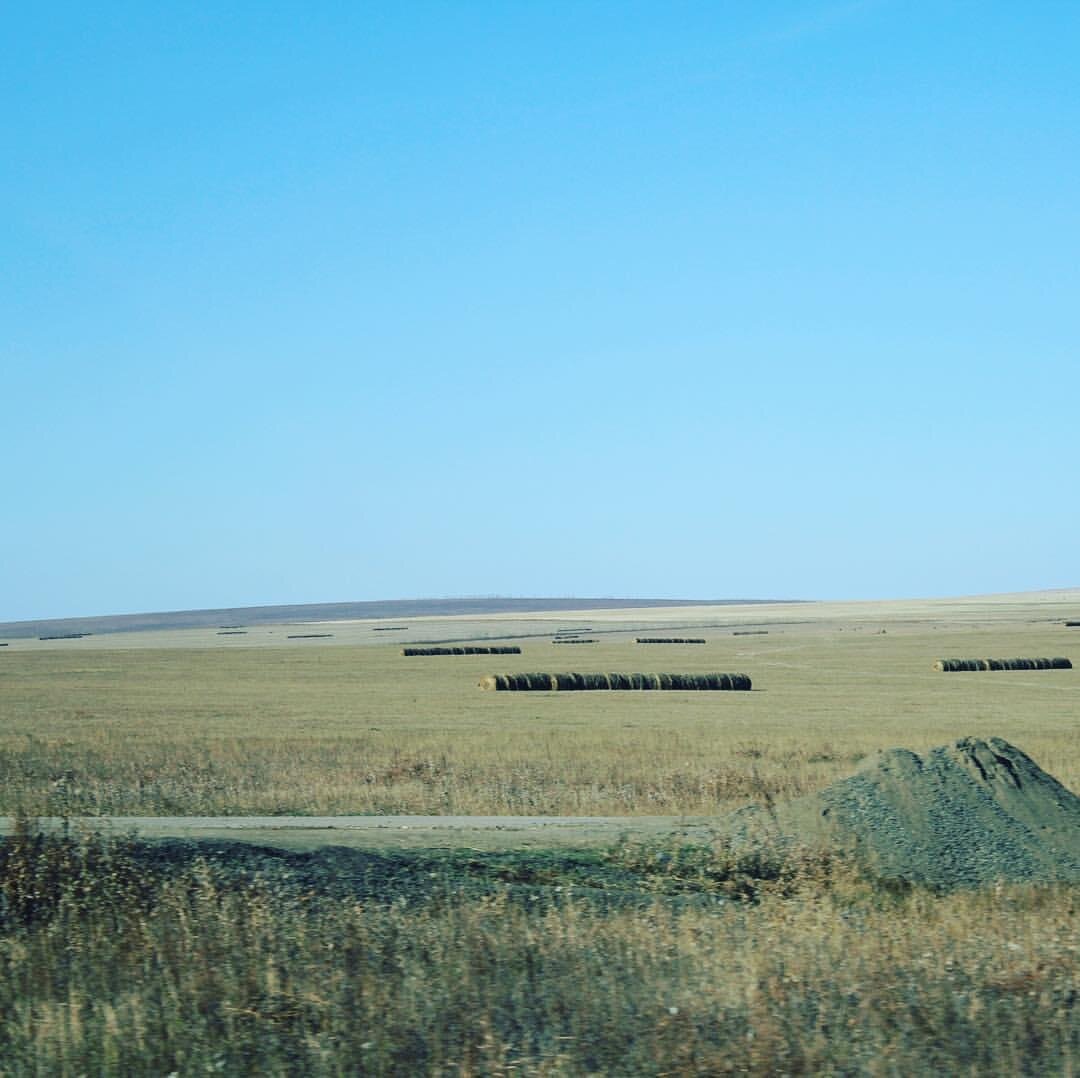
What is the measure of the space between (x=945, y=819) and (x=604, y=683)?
4466 cm

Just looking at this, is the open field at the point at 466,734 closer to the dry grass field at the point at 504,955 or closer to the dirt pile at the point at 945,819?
the dry grass field at the point at 504,955

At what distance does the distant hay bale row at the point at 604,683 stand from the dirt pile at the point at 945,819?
42.4 meters

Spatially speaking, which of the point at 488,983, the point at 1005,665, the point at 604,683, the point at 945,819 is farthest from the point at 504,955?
the point at 1005,665

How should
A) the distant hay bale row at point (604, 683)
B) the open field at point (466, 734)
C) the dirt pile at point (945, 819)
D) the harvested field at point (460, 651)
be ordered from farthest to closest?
the harvested field at point (460, 651)
the distant hay bale row at point (604, 683)
the open field at point (466, 734)
the dirt pile at point (945, 819)

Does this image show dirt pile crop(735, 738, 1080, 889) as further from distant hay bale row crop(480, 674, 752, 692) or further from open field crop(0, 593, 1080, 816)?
distant hay bale row crop(480, 674, 752, 692)

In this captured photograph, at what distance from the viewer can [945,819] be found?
1692 cm

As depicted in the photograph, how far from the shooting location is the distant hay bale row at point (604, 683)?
2391 inches

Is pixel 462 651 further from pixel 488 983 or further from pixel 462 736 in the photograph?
pixel 488 983

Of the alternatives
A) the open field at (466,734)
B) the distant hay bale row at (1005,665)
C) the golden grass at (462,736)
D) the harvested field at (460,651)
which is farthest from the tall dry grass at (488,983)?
the harvested field at (460,651)

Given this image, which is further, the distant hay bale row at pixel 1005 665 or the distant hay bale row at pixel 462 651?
the distant hay bale row at pixel 462 651

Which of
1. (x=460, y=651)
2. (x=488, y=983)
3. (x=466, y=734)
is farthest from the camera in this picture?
(x=460, y=651)

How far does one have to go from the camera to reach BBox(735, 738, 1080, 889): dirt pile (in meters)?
16.0

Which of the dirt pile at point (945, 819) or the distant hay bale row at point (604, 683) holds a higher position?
the dirt pile at point (945, 819)

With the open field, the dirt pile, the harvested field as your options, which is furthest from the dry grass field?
the harvested field
